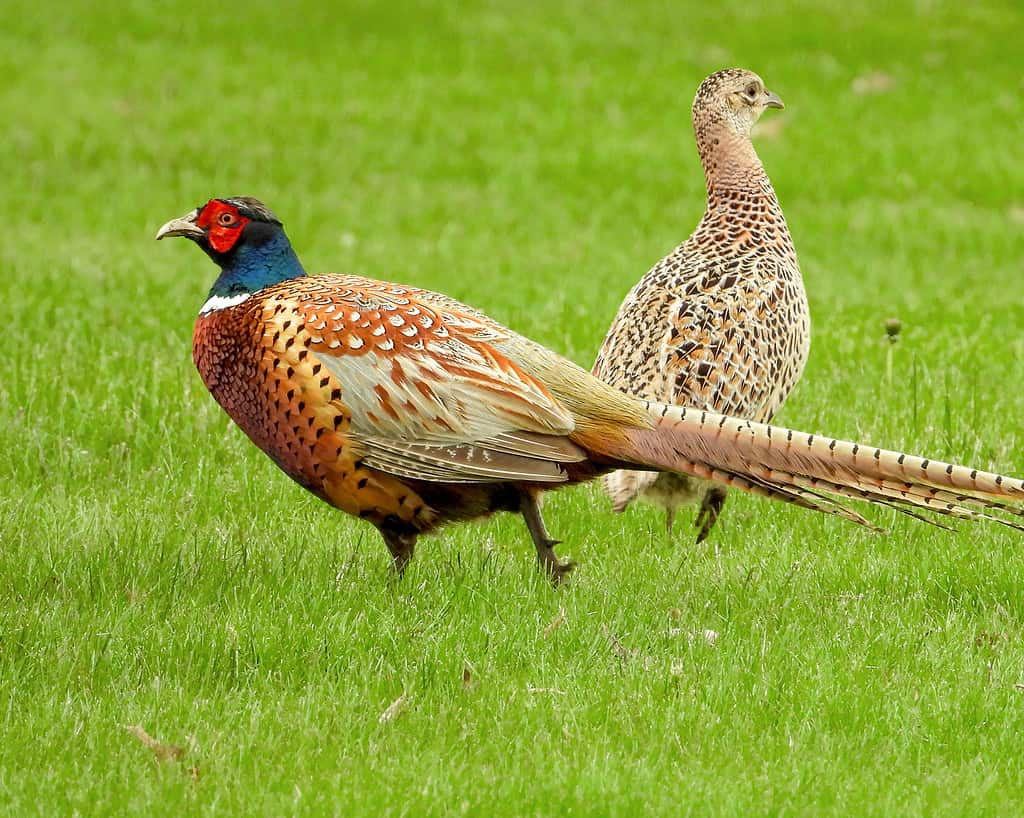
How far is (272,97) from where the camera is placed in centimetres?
1605

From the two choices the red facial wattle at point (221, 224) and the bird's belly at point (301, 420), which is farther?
the red facial wattle at point (221, 224)

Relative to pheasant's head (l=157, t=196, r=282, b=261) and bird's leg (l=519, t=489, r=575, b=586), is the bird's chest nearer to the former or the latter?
pheasant's head (l=157, t=196, r=282, b=261)

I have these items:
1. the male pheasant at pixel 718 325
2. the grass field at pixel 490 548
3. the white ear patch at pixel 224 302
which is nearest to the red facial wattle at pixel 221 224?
the white ear patch at pixel 224 302

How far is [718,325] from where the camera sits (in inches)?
234

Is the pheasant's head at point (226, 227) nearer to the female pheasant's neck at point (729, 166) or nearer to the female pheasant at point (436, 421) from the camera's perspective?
the female pheasant at point (436, 421)

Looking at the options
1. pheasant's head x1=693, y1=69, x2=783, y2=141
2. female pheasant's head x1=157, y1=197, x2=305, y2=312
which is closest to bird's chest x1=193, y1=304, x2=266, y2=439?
female pheasant's head x1=157, y1=197, x2=305, y2=312

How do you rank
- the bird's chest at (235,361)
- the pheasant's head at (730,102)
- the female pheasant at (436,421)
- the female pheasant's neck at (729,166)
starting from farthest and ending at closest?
the pheasant's head at (730,102)
the female pheasant's neck at (729,166)
the bird's chest at (235,361)
the female pheasant at (436,421)

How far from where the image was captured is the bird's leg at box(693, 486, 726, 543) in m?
5.94

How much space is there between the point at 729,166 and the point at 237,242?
2.36 m

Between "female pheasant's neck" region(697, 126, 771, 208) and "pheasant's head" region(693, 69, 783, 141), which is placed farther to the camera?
"pheasant's head" region(693, 69, 783, 141)

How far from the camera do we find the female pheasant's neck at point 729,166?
6668 millimetres

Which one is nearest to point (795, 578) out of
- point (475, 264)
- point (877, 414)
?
point (877, 414)

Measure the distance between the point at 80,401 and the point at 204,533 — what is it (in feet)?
5.44

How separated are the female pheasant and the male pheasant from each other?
0.68 m
